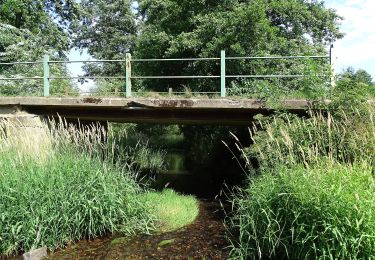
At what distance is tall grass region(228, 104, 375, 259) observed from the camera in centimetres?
454

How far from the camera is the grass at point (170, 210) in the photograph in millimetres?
7688

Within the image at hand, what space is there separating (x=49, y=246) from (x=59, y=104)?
444cm

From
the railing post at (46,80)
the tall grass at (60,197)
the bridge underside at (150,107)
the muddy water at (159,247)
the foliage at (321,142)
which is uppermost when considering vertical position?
the railing post at (46,80)

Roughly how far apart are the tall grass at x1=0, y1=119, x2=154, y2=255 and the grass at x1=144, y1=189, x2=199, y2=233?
433 mm

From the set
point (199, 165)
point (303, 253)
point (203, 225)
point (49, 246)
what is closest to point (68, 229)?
point (49, 246)

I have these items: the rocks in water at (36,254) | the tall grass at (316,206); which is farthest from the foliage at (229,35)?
the rocks in water at (36,254)

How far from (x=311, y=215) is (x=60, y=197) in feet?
12.6

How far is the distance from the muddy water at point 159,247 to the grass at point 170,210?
0.34m

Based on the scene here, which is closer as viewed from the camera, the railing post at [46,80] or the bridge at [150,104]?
the bridge at [150,104]

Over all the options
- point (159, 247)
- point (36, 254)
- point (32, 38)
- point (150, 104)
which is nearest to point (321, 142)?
point (159, 247)

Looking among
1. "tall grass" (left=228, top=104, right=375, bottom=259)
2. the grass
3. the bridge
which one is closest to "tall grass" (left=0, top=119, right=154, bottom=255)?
the grass

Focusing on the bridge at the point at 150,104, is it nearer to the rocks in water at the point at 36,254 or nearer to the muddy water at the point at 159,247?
the muddy water at the point at 159,247

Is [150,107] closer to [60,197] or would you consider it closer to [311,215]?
[60,197]

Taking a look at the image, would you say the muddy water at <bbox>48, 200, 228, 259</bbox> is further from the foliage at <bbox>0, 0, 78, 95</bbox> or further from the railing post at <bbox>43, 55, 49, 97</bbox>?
the foliage at <bbox>0, 0, 78, 95</bbox>
